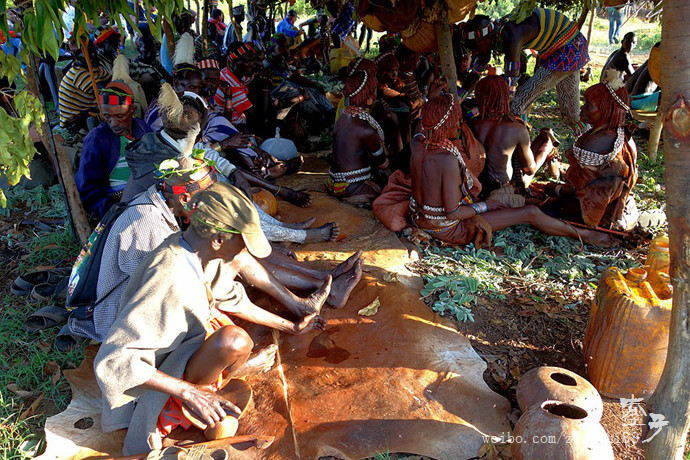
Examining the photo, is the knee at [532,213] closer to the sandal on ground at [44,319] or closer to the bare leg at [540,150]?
the bare leg at [540,150]

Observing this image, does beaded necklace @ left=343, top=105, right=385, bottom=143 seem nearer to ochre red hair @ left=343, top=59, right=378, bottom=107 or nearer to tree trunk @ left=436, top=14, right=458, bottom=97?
ochre red hair @ left=343, top=59, right=378, bottom=107

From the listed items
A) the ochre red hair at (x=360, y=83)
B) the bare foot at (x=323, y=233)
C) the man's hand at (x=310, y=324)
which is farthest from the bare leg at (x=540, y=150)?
the man's hand at (x=310, y=324)

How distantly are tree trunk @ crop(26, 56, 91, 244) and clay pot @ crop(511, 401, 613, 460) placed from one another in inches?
133

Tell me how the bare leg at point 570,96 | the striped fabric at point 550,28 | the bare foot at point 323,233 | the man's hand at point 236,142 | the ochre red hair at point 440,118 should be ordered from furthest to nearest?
the bare leg at point 570,96
the striped fabric at point 550,28
the man's hand at point 236,142
the bare foot at point 323,233
the ochre red hair at point 440,118

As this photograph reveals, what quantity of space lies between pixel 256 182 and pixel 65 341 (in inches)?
78.3

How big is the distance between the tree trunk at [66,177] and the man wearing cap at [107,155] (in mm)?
74

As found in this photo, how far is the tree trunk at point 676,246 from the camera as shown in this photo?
1731 millimetres

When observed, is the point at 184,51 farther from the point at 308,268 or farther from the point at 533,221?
the point at 533,221

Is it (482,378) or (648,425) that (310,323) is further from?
(648,425)

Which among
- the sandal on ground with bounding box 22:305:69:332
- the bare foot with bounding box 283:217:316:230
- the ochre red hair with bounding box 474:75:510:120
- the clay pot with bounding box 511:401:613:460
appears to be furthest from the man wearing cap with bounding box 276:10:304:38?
the clay pot with bounding box 511:401:613:460

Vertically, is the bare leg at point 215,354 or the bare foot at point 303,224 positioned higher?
the bare leg at point 215,354

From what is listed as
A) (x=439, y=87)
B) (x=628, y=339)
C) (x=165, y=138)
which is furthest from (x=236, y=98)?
(x=628, y=339)

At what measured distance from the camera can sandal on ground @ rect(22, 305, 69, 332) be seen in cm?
329

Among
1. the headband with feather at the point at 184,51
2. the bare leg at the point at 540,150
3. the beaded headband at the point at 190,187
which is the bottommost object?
the bare leg at the point at 540,150
